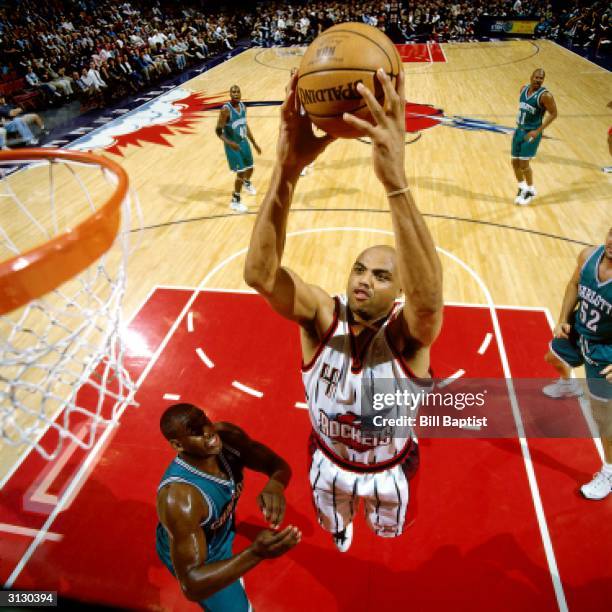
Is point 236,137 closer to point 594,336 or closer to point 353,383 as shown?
point 594,336

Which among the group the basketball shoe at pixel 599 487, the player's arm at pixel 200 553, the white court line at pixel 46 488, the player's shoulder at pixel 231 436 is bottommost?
the basketball shoe at pixel 599 487

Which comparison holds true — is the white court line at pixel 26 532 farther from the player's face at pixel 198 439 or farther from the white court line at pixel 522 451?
the player's face at pixel 198 439

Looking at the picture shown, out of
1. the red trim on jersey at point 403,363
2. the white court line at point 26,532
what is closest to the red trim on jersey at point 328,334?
the red trim on jersey at point 403,363

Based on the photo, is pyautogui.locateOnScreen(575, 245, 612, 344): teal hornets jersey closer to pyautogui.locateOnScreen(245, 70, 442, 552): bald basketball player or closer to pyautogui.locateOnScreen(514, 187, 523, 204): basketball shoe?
pyautogui.locateOnScreen(245, 70, 442, 552): bald basketball player

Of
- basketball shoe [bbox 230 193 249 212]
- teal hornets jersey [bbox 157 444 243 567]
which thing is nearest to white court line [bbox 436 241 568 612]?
teal hornets jersey [bbox 157 444 243 567]

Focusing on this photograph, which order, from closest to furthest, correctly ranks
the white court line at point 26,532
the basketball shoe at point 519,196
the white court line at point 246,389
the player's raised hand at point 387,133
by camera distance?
the player's raised hand at point 387,133 < the white court line at point 26,532 < the white court line at point 246,389 < the basketball shoe at point 519,196

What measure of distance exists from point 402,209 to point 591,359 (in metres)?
2.41

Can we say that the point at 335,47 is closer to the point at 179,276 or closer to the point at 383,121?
the point at 383,121

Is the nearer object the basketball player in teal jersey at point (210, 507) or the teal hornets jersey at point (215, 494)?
the basketball player in teal jersey at point (210, 507)

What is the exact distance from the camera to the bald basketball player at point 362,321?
1.28m

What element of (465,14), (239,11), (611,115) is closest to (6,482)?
(611,115)

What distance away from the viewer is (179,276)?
5539 mm

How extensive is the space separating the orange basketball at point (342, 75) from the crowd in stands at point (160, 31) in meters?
11.3

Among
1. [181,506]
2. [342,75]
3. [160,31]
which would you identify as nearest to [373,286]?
[342,75]
